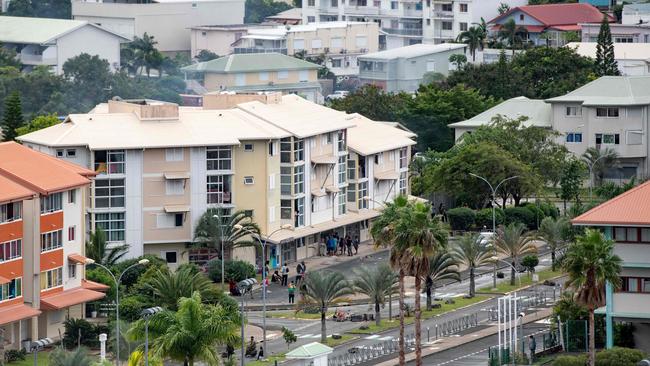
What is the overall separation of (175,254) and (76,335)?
20780 mm

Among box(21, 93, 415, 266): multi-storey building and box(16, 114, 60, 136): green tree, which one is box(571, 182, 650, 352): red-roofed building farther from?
box(16, 114, 60, 136): green tree

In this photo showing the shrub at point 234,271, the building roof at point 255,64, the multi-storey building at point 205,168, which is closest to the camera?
the shrub at point 234,271

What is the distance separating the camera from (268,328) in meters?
103

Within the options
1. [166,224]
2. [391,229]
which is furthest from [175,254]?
[391,229]

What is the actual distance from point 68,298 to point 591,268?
2699 cm

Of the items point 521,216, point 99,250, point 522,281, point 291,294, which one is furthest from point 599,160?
point 99,250

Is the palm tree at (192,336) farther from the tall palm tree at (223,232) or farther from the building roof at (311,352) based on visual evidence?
the tall palm tree at (223,232)

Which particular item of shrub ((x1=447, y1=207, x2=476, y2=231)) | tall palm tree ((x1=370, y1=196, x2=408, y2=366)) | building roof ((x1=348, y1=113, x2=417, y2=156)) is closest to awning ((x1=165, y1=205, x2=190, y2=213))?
building roof ((x1=348, y1=113, x2=417, y2=156))

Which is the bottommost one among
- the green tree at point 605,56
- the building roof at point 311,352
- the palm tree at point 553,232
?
the building roof at point 311,352

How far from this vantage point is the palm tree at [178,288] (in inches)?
3836

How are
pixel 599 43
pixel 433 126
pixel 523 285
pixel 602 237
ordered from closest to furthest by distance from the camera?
pixel 602 237 → pixel 523 285 → pixel 433 126 → pixel 599 43

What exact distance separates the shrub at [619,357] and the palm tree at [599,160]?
54.6 m

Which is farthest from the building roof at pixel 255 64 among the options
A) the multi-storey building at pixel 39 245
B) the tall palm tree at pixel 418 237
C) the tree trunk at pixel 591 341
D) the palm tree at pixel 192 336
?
the tree trunk at pixel 591 341

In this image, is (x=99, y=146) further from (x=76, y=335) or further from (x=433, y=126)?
(x=433, y=126)
